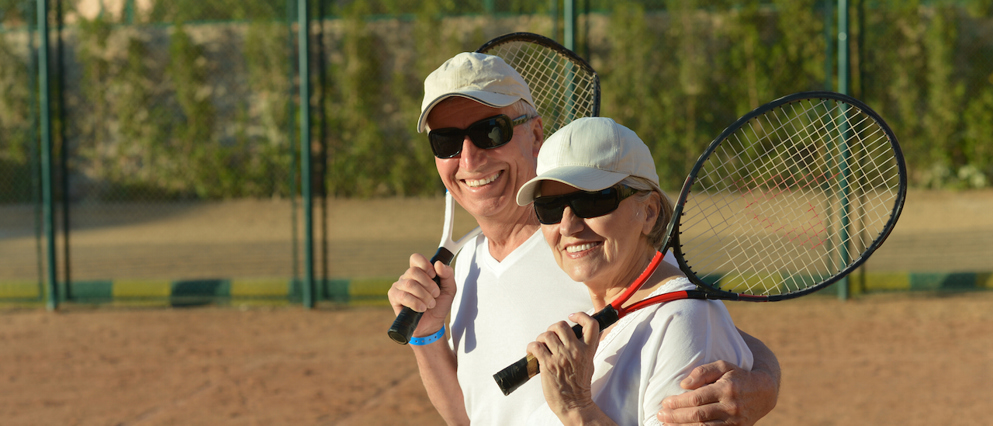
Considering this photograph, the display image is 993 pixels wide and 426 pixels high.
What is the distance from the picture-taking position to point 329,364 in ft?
17.7

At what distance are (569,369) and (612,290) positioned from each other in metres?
0.27

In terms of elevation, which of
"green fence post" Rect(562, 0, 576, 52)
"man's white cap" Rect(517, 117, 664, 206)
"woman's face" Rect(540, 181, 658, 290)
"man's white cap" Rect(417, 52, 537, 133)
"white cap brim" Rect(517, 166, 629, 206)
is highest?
"green fence post" Rect(562, 0, 576, 52)

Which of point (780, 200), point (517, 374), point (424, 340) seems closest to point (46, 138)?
point (424, 340)

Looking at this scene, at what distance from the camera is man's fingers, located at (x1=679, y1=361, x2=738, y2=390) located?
4.49 feet

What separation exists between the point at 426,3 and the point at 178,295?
7.20 m

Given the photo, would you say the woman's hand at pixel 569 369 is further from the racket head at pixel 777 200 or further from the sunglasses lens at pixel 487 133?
the sunglasses lens at pixel 487 133

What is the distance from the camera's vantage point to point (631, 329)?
1.48 meters

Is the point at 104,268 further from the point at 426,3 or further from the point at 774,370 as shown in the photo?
the point at 774,370

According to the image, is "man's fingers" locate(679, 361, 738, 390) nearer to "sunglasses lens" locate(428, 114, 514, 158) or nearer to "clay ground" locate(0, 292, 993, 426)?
"sunglasses lens" locate(428, 114, 514, 158)

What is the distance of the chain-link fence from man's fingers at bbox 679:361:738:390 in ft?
33.2

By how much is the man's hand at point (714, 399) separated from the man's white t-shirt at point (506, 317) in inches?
15.1

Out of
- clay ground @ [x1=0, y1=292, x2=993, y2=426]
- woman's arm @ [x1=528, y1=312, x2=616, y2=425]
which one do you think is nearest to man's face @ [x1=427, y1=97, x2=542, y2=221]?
woman's arm @ [x1=528, y1=312, x2=616, y2=425]

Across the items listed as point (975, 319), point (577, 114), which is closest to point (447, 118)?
point (577, 114)

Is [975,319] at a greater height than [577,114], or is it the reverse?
[577,114]
